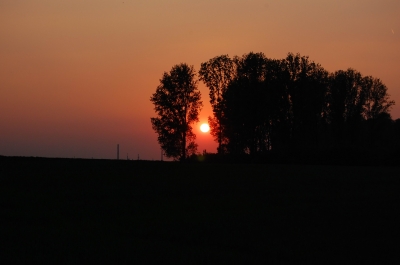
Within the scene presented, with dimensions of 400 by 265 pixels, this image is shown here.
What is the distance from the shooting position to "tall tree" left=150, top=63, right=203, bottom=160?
76.9 meters

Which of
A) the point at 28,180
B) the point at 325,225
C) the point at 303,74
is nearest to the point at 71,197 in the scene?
the point at 28,180

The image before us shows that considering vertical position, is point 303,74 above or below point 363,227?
above

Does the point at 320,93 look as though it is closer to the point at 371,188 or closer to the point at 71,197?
the point at 371,188

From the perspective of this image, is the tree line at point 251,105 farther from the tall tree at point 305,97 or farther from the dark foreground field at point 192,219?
the dark foreground field at point 192,219

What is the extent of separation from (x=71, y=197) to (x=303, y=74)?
2460 inches

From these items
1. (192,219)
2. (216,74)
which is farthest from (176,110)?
(192,219)

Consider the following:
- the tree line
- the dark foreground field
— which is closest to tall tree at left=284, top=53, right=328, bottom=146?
the tree line

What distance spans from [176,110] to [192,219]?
203 ft

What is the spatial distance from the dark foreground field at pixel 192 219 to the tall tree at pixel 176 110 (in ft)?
148

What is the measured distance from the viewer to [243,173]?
35.1 meters

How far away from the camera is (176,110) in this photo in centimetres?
7994

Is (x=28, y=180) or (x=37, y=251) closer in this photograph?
(x=37, y=251)

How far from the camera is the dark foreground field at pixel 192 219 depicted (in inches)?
546


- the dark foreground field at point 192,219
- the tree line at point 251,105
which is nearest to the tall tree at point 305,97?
the tree line at point 251,105
